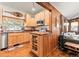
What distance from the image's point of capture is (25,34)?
2.68m

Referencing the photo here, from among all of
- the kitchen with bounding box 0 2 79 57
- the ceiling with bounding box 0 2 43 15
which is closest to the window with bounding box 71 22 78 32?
the kitchen with bounding box 0 2 79 57

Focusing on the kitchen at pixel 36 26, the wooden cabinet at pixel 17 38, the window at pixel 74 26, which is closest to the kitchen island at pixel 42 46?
the kitchen at pixel 36 26

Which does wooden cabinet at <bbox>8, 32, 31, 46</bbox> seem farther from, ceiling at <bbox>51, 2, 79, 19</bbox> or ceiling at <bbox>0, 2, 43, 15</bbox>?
ceiling at <bbox>51, 2, 79, 19</bbox>

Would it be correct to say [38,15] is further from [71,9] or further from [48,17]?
[71,9]

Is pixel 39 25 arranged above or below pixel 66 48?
above

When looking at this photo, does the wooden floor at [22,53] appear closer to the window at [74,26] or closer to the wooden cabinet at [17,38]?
the wooden cabinet at [17,38]

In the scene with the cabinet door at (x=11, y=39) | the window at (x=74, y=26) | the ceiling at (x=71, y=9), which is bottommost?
the cabinet door at (x=11, y=39)

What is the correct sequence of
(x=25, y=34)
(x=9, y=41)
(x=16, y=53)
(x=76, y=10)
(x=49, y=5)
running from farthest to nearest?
(x=25, y=34) < (x=9, y=41) < (x=49, y=5) < (x=16, y=53) < (x=76, y=10)

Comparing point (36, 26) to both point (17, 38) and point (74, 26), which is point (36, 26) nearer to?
point (17, 38)

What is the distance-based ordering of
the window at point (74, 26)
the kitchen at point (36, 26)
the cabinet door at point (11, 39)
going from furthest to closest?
Result: the cabinet door at point (11, 39)
the kitchen at point (36, 26)
the window at point (74, 26)

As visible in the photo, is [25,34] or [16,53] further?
[25,34]

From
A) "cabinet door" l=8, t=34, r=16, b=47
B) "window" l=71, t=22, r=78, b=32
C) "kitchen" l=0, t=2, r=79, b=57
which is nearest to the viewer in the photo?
"window" l=71, t=22, r=78, b=32

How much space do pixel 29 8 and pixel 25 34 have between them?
3.35 feet

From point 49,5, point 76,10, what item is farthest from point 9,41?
point 76,10
